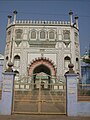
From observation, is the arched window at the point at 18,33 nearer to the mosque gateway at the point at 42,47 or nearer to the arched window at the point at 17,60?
the mosque gateway at the point at 42,47

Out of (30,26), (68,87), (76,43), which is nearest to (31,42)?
(30,26)

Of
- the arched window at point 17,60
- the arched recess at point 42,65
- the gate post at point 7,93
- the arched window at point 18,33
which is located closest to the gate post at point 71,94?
the gate post at point 7,93

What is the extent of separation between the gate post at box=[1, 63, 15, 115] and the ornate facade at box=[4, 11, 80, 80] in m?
15.1

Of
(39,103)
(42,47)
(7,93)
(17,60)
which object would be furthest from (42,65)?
(7,93)

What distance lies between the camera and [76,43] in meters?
24.6

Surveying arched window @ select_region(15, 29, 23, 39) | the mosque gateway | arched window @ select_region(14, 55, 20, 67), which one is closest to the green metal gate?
the mosque gateway

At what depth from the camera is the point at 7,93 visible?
284 inches

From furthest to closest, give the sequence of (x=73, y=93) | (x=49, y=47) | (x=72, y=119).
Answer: (x=49, y=47), (x=73, y=93), (x=72, y=119)

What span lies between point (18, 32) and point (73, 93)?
1877 centimetres

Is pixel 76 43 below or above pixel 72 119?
above

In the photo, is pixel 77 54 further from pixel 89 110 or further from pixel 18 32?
pixel 89 110

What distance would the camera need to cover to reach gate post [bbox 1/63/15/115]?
7.11 meters

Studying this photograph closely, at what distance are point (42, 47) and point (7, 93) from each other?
16.6 m

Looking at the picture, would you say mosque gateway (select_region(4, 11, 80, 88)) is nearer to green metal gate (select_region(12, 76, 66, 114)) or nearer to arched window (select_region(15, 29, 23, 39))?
arched window (select_region(15, 29, 23, 39))
